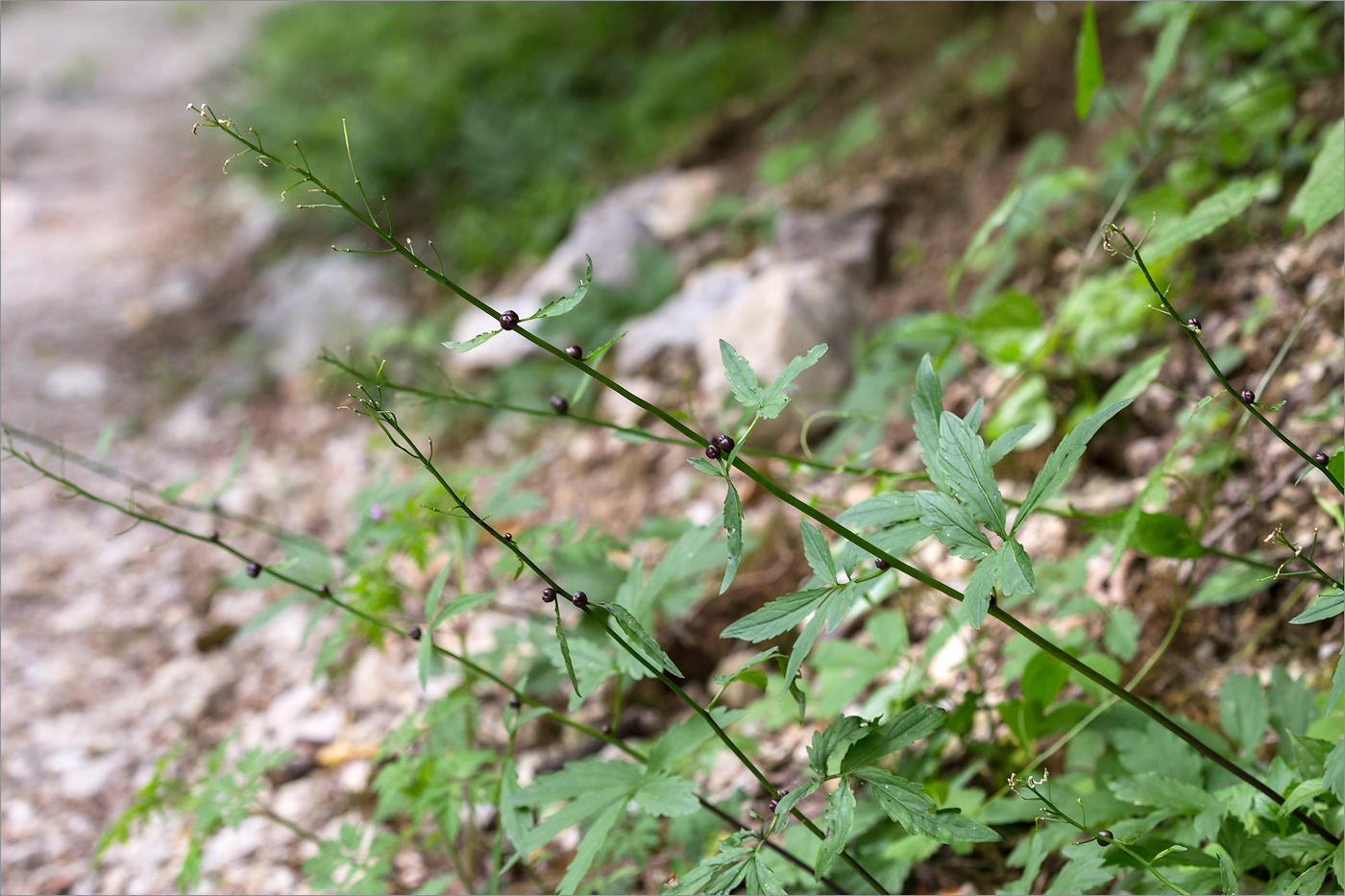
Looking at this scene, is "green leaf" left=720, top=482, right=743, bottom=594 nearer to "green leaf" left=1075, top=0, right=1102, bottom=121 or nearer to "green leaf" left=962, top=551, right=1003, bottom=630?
"green leaf" left=962, top=551, right=1003, bottom=630

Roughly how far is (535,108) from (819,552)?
5.24m

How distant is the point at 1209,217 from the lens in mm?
1625

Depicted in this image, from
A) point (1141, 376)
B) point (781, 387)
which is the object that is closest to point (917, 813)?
point (781, 387)

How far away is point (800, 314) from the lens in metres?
2.93

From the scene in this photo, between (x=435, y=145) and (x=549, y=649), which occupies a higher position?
(x=435, y=145)

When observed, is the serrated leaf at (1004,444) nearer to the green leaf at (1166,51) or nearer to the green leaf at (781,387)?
the green leaf at (781,387)

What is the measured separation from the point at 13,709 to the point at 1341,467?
3405 mm

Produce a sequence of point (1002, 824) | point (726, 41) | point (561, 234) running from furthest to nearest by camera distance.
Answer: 1. point (726, 41)
2. point (561, 234)
3. point (1002, 824)

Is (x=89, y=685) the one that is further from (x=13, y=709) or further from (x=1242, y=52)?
(x=1242, y=52)

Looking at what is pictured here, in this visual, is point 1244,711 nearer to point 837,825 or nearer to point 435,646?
point 837,825

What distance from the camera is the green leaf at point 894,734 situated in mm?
1010

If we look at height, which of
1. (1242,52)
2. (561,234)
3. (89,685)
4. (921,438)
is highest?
(561,234)

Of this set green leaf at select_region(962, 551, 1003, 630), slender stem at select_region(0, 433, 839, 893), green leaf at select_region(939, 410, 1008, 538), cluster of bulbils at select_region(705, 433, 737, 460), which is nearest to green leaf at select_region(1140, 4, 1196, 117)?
green leaf at select_region(939, 410, 1008, 538)

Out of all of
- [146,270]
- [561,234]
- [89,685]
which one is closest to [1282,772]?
[89,685]
